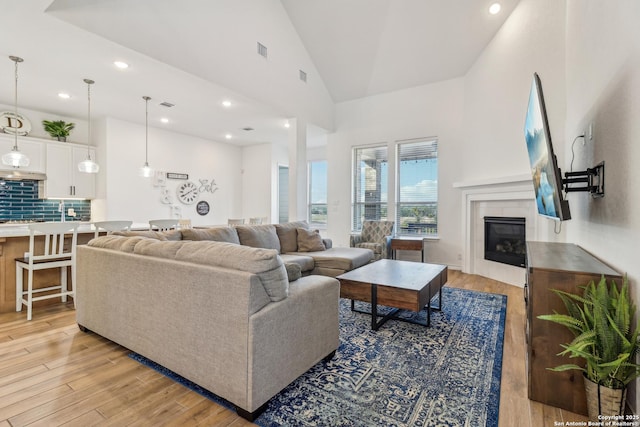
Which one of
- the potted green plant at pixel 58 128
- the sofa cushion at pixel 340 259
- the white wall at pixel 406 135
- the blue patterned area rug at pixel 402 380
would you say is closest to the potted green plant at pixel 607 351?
the blue patterned area rug at pixel 402 380

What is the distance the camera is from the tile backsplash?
5.00 meters

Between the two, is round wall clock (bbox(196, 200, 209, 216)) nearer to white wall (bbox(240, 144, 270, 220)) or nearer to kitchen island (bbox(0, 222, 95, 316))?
white wall (bbox(240, 144, 270, 220))

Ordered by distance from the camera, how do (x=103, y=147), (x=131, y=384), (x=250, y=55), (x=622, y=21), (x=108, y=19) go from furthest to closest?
(x=103, y=147)
(x=250, y=55)
(x=108, y=19)
(x=131, y=384)
(x=622, y=21)

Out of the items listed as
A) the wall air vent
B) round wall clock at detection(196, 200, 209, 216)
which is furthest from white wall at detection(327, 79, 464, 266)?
round wall clock at detection(196, 200, 209, 216)

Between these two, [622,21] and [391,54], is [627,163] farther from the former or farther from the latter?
[391,54]

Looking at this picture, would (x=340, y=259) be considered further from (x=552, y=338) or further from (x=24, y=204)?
(x=24, y=204)

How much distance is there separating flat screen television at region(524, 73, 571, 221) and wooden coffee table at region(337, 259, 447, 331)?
1.11 meters

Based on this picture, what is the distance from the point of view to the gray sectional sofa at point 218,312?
1556 millimetres

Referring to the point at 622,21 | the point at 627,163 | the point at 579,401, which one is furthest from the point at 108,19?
the point at 579,401

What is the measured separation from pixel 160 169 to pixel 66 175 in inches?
61.1

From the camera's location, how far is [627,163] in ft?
5.22

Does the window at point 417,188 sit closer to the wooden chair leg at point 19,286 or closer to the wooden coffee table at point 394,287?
the wooden coffee table at point 394,287

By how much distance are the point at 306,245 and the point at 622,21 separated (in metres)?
3.72

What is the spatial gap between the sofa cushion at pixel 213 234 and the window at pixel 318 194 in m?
4.14
